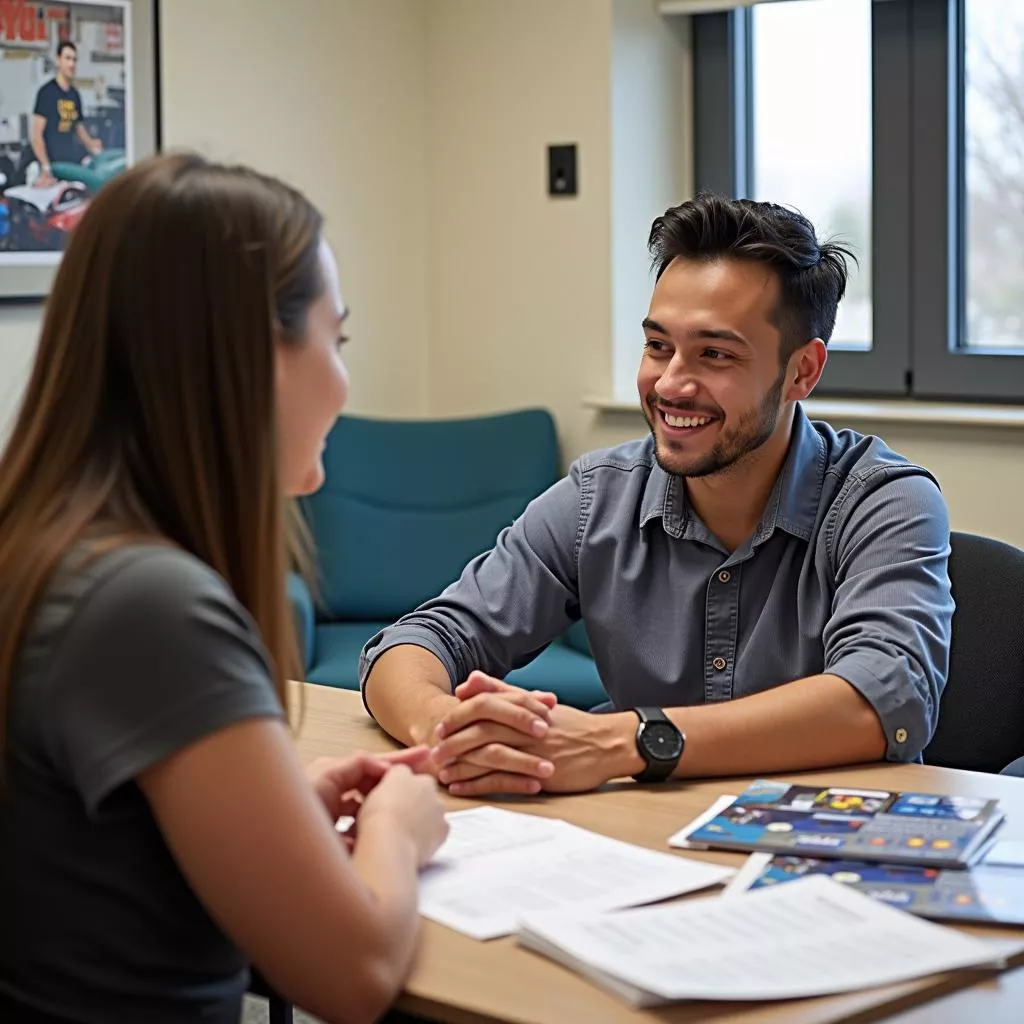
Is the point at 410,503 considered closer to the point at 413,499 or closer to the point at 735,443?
the point at 413,499

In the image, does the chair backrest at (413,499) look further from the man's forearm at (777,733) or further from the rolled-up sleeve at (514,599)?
the man's forearm at (777,733)

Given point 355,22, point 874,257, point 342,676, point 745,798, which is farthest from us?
point 355,22

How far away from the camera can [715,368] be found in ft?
6.99

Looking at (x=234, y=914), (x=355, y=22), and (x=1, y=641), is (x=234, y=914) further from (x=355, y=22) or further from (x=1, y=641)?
(x=355, y=22)

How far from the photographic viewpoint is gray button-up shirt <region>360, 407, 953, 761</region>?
1.95 metres

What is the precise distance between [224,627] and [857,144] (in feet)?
9.82

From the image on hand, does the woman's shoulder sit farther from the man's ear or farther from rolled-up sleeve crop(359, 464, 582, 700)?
the man's ear

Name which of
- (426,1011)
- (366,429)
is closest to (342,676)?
(366,429)

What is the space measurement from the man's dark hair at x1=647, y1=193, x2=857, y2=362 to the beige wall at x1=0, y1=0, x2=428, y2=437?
1.87 m

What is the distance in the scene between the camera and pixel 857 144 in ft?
12.4

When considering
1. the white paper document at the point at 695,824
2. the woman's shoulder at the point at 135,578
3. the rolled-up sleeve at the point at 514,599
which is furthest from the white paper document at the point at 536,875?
the rolled-up sleeve at the point at 514,599

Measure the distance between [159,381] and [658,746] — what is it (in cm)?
75

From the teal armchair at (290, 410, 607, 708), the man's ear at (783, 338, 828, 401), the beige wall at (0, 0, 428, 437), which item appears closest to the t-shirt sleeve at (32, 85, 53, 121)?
the beige wall at (0, 0, 428, 437)

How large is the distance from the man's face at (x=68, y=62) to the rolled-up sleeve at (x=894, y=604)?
220 cm
